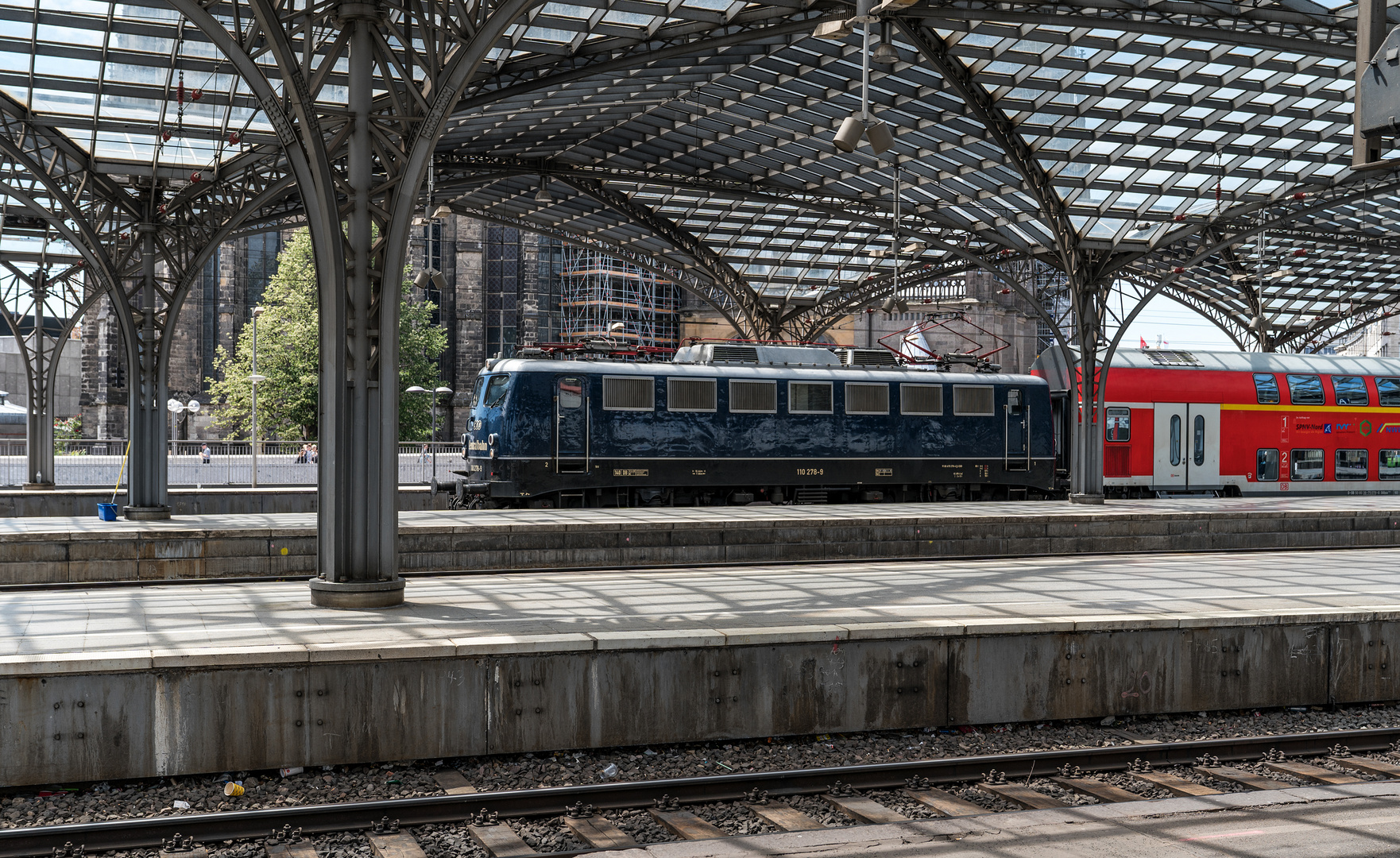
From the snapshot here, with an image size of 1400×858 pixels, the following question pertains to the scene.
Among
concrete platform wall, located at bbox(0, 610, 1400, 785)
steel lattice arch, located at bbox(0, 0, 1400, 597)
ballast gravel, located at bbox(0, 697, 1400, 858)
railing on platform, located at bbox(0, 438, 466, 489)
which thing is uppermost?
steel lattice arch, located at bbox(0, 0, 1400, 597)

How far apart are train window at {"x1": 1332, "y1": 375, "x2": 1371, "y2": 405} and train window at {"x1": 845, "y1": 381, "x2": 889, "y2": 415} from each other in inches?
640

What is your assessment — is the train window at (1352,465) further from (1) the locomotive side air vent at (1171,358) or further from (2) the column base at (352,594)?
(2) the column base at (352,594)

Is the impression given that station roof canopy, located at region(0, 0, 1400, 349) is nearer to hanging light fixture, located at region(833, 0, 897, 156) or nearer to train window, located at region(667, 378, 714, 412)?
hanging light fixture, located at region(833, 0, 897, 156)

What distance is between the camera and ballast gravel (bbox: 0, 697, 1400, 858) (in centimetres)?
874

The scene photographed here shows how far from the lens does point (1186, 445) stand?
34406 millimetres

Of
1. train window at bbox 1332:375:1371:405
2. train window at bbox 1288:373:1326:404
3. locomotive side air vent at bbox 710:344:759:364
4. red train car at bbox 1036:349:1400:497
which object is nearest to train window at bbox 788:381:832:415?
locomotive side air vent at bbox 710:344:759:364

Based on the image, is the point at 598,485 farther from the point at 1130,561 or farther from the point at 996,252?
the point at 996,252

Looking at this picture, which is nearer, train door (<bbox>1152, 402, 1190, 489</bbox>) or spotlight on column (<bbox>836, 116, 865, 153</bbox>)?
spotlight on column (<bbox>836, 116, 865, 153</bbox>)

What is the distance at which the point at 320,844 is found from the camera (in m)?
8.27

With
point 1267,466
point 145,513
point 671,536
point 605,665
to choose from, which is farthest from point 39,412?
point 1267,466

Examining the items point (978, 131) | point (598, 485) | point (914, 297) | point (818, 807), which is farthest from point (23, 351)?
point (914, 297)

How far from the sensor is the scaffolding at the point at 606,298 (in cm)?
7538

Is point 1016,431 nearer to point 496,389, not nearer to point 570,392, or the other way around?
point 570,392

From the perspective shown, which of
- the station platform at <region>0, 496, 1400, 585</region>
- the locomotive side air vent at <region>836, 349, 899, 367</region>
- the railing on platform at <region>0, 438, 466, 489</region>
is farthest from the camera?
the railing on platform at <region>0, 438, 466, 489</region>
